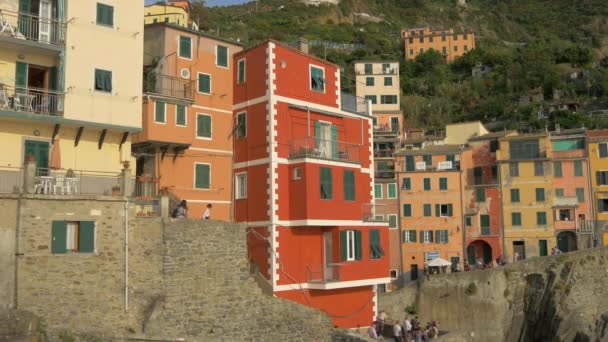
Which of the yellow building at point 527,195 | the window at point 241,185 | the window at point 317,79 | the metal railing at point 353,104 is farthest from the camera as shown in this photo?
the yellow building at point 527,195

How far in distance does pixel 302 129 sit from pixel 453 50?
9560cm

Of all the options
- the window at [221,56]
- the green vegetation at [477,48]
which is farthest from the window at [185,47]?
the green vegetation at [477,48]

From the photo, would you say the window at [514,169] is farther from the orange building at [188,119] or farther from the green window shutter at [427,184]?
the orange building at [188,119]

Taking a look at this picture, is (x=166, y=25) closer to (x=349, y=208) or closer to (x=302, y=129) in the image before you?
(x=302, y=129)

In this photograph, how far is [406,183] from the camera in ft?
180

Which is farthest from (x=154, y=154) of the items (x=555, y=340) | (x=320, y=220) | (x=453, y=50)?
(x=453, y=50)

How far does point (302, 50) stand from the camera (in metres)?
34.5

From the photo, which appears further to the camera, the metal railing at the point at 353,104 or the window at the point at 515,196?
the window at the point at 515,196

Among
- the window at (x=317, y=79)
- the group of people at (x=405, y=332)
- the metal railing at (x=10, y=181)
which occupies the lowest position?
the group of people at (x=405, y=332)

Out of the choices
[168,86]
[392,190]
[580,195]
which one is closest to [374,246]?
[168,86]

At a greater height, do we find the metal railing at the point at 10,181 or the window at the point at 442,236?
the metal railing at the point at 10,181

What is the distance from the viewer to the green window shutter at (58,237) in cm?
2125

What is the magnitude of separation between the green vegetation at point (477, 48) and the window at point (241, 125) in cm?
1807

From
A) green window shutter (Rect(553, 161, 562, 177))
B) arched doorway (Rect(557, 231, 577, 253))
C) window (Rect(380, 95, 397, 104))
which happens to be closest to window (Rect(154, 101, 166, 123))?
green window shutter (Rect(553, 161, 562, 177))
